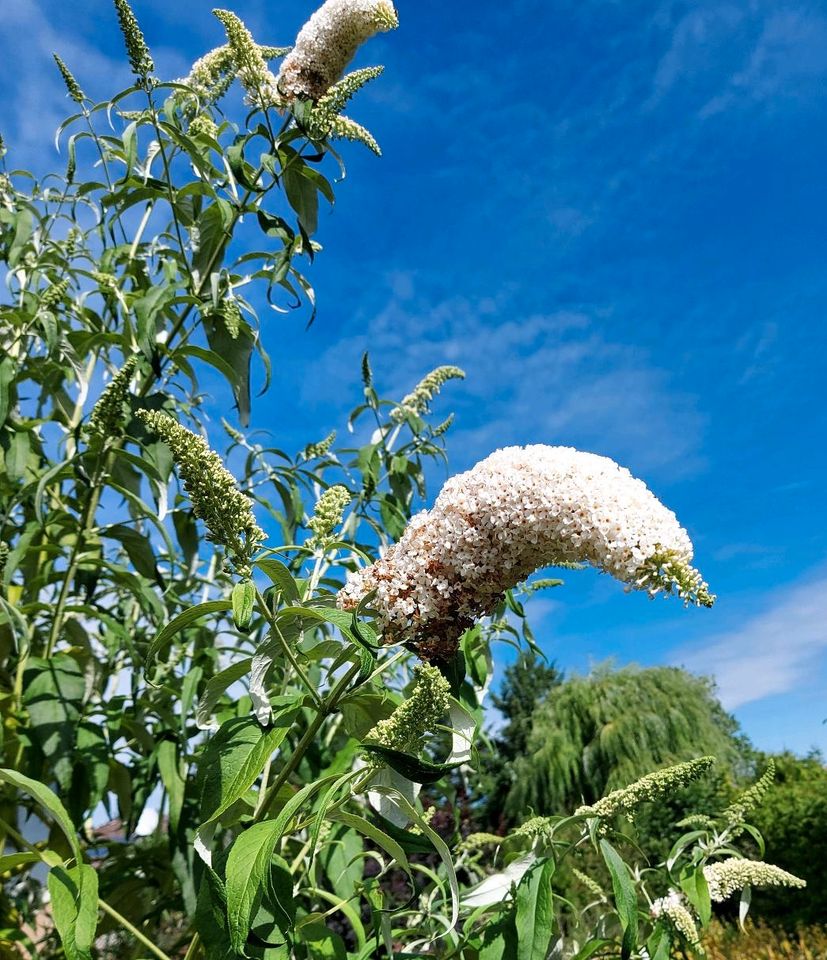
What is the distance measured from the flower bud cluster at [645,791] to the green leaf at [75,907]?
727mm

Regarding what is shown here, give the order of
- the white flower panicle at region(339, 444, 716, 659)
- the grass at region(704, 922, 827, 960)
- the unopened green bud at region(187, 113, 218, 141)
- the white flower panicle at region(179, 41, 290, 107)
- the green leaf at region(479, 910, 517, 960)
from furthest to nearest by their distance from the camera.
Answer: the grass at region(704, 922, 827, 960), the white flower panicle at region(179, 41, 290, 107), the unopened green bud at region(187, 113, 218, 141), the green leaf at region(479, 910, 517, 960), the white flower panicle at region(339, 444, 716, 659)

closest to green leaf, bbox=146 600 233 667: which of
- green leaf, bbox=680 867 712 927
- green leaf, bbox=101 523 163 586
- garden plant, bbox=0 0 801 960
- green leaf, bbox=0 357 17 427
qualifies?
garden plant, bbox=0 0 801 960

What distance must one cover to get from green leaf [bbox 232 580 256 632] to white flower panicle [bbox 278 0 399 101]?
1.40 m

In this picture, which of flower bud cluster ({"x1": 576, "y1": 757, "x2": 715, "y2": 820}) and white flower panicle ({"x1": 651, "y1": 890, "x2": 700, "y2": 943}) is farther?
white flower panicle ({"x1": 651, "y1": 890, "x2": 700, "y2": 943})

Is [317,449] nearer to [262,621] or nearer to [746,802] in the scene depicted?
[262,621]

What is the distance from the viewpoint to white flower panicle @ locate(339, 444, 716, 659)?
102cm

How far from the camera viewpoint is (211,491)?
90 cm

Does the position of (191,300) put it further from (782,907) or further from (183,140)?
(782,907)

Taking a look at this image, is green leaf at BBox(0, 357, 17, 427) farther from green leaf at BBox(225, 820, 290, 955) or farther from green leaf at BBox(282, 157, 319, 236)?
green leaf at BBox(225, 820, 290, 955)

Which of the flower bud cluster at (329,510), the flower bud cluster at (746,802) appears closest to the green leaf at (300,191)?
the flower bud cluster at (329,510)

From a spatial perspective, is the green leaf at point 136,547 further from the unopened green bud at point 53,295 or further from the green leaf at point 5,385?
the unopened green bud at point 53,295

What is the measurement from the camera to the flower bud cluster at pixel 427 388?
227cm

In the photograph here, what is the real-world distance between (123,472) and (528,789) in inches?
594

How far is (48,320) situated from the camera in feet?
5.61
